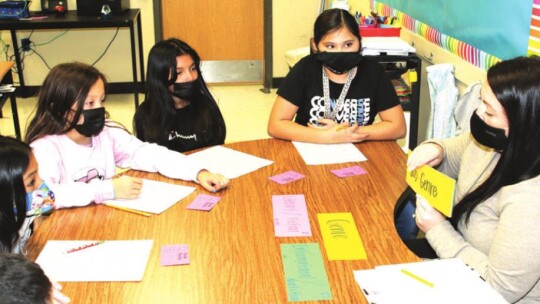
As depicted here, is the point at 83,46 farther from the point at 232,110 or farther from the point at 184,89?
the point at 184,89

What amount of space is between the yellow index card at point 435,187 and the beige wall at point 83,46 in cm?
407

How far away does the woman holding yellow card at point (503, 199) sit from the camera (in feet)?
4.12

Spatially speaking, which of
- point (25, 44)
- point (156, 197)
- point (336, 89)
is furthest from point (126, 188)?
point (25, 44)

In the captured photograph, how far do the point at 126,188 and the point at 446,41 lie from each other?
177cm

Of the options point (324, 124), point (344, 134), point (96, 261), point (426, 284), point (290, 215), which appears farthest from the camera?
point (324, 124)

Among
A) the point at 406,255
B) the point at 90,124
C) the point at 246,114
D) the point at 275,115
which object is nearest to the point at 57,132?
the point at 90,124

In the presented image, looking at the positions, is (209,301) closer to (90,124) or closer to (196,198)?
(196,198)

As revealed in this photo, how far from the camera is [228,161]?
204 cm

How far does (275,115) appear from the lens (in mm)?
2293

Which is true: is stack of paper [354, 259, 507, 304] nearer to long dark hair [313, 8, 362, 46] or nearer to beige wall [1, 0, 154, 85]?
long dark hair [313, 8, 362, 46]

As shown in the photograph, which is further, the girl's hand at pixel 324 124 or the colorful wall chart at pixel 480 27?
the girl's hand at pixel 324 124

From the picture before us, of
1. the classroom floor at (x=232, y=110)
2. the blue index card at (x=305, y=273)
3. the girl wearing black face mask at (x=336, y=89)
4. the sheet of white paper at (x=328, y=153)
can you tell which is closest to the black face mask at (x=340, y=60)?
the girl wearing black face mask at (x=336, y=89)

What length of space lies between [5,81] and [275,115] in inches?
96.8

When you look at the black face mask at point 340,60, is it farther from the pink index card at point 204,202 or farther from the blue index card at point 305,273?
the blue index card at point 305,273
